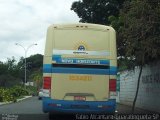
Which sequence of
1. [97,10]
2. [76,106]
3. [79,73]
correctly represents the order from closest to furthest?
1. [76,106]
2. [79,73]
3. [97,10]

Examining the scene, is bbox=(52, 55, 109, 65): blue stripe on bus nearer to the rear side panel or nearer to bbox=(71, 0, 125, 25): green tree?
the rear side panel

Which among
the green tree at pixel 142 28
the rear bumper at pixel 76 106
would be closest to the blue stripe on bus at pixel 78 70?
the rear bumper at pixel 76 106

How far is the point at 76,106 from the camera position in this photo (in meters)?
16.5

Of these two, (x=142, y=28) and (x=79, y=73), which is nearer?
(x=79, y=73)

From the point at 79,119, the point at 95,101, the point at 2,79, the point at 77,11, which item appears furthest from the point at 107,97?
the point at 2,79

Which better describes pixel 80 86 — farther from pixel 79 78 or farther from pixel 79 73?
pixel 79 73

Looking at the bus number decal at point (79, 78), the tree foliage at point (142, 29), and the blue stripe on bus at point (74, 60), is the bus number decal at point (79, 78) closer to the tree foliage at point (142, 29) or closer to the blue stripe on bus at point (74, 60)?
the blue stripe on bus at point (74, 60)

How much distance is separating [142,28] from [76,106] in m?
4.42

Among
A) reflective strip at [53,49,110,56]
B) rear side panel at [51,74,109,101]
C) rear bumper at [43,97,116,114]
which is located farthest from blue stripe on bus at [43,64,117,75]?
rear bumper at [43,97,116,114]

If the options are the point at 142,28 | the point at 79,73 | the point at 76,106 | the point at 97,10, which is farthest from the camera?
the point at 97,10

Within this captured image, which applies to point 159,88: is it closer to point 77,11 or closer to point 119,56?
point 119,56

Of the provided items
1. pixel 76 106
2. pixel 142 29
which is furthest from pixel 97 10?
pixel 76 106

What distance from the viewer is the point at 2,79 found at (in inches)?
3834

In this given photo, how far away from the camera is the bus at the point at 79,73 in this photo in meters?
16.6
